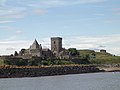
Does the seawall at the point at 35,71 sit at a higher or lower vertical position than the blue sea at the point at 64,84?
higher

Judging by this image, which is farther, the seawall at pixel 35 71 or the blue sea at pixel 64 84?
the seawall at pixel 35 71

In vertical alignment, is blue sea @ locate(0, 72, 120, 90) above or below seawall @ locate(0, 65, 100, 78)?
below

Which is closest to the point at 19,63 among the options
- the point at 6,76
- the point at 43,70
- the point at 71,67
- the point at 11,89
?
the point at 71,67

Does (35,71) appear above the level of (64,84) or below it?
above

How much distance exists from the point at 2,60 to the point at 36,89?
330ft

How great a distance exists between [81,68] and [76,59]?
40.3 m

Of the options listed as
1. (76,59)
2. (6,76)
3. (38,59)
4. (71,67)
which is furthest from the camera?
(76,59)

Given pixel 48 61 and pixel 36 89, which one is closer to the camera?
pixel 36 89

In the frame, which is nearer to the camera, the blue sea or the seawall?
the blue sea

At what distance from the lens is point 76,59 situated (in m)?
199

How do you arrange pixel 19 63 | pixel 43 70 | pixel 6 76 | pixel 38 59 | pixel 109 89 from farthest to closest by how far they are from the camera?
pixel 38 59 < pixel 19 63 < pixel 43 70 < pixel 6 76 < pixel 109 89

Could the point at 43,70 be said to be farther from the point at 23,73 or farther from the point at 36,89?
the point at 36,89

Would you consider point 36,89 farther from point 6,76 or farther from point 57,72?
point 57,72

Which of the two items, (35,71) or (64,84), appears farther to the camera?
(35,71)
